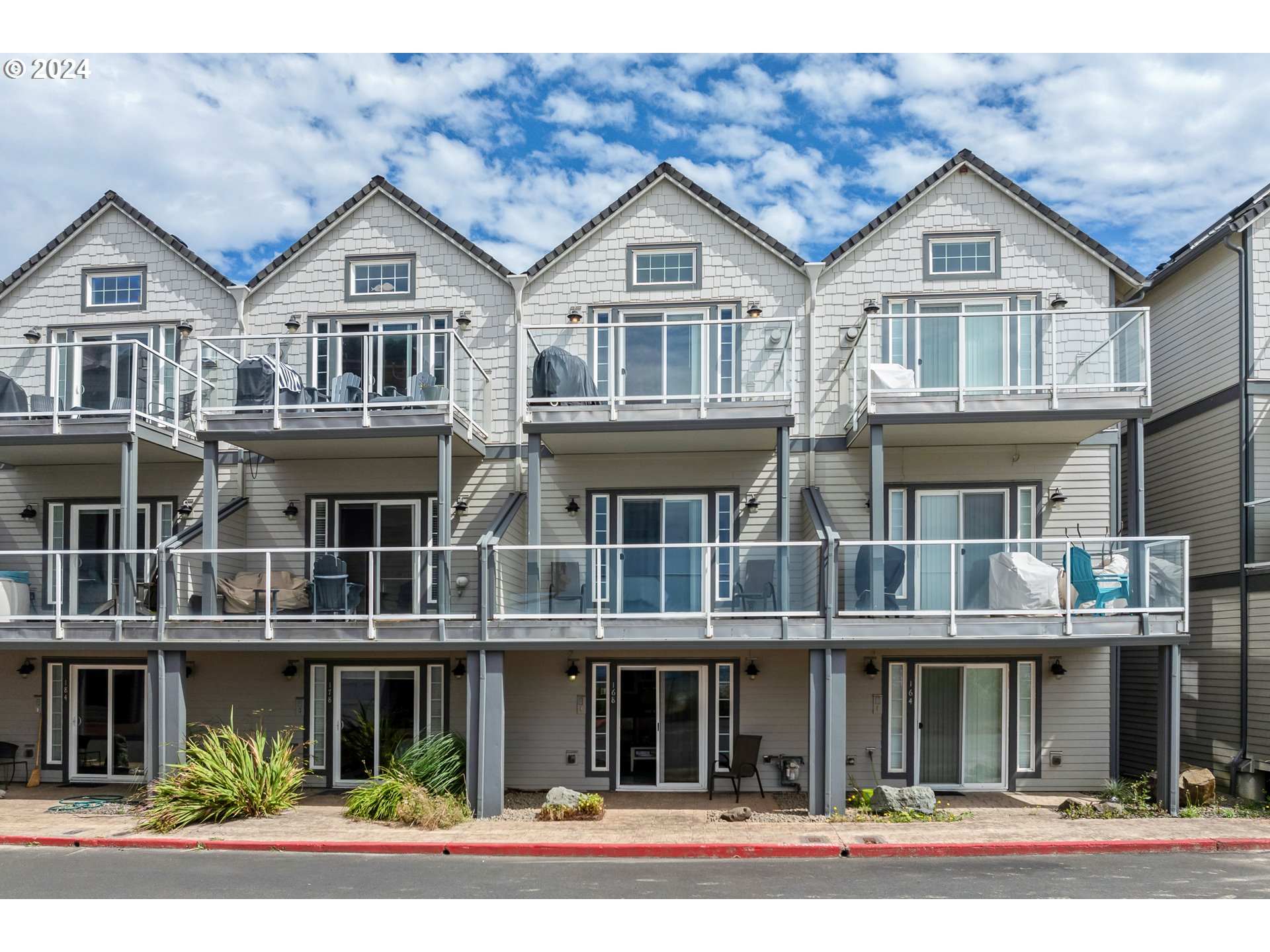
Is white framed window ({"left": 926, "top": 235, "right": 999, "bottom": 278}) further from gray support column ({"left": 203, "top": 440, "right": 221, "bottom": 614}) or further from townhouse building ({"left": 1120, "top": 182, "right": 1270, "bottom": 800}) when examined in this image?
gray support column ({"left": 203, "top": 440, "right": 221, "bottom": 614})

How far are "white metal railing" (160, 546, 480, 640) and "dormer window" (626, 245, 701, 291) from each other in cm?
574

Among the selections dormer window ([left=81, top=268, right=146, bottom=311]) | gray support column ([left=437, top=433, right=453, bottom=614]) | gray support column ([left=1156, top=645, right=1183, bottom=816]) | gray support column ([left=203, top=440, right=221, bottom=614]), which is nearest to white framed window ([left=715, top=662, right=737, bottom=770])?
gray support column ([left=437, top=433, right=453, bottom=614])

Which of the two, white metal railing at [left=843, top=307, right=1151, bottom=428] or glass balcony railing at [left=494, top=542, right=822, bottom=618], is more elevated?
white metal railing at [left=843, top=307, right=1151, bottom=428]

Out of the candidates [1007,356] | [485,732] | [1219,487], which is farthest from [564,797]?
[1219,487]

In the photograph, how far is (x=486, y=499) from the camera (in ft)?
57.4

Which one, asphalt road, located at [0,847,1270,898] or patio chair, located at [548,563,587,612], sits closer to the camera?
asphalt road, located at [0,847,1270,898]

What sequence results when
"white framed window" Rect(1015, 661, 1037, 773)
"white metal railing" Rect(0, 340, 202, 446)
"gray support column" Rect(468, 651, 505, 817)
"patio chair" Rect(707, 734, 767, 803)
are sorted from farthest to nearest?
"white framed window" Rect(1015, 661, 1037, 773), "white metal railing" Rect(0, 340, 202, 446), "patio chair" Rect(707, 734, 767, 803), "gray support column" Rect(468, 651, 505, 817)

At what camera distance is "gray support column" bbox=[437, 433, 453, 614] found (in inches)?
583

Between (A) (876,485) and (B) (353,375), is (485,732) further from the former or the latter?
(A) (876,485)

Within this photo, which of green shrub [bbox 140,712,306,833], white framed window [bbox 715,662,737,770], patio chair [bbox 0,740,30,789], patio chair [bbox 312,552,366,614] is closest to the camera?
green shrub [bbox 140,712,306,833]

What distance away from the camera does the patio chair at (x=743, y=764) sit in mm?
15461

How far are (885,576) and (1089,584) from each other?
2.63 m

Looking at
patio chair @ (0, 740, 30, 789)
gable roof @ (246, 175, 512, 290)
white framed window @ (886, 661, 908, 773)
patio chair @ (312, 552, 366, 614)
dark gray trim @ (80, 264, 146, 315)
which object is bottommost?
patio chair @ (0, 740, 30, 789)

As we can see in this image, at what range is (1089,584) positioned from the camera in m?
14.1
